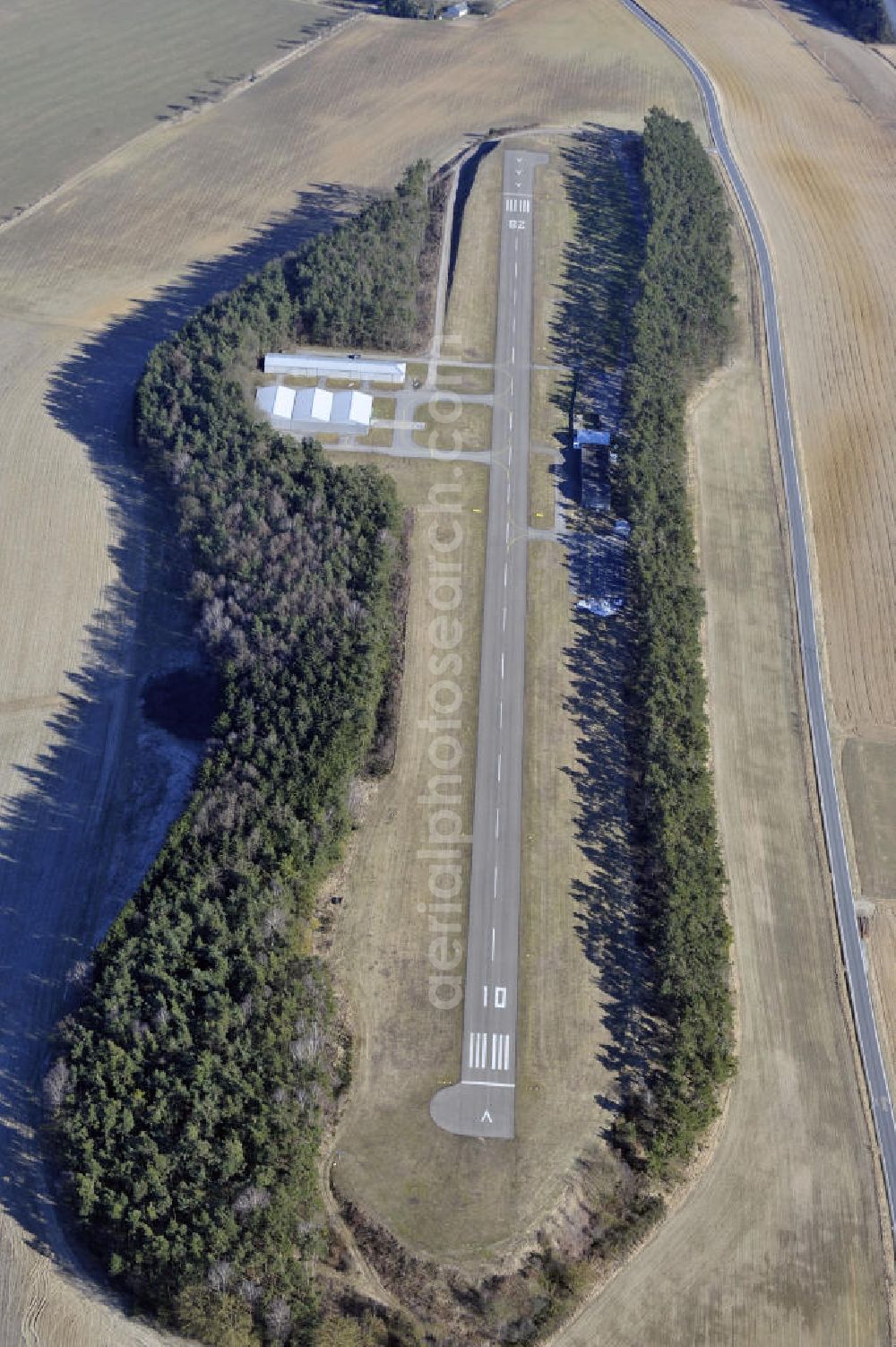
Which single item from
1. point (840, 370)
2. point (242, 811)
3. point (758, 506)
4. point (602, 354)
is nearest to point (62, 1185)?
point (242, 811)

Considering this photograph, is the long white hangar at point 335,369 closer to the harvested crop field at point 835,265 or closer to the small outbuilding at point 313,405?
the small outbuilding at point 313,405

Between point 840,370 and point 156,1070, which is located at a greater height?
point 840,370

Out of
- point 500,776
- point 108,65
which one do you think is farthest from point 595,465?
point 108,65

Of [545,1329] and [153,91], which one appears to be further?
[153,91]

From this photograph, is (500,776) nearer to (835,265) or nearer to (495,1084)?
(495,1084)

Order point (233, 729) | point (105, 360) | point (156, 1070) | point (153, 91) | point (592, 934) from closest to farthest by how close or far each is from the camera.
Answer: point (156, 1070) → point (592, 934) → point (233, 729) → point (105, 360) → point (153, 91)

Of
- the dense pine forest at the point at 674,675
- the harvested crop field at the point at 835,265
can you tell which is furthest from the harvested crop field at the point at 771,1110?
the harvested crop field at the point at 835,265

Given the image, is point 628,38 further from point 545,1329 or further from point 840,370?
point 545,1329
